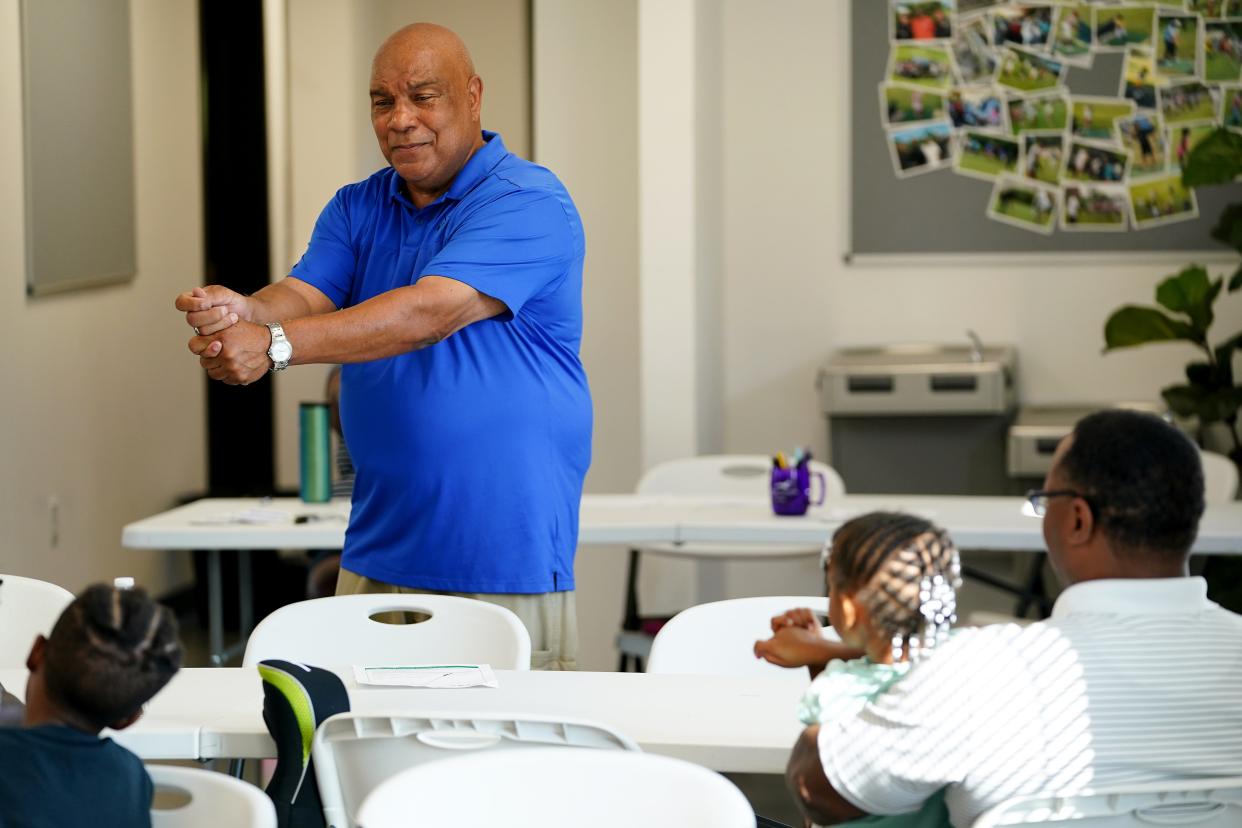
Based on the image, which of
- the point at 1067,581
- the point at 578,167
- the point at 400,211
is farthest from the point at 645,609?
the point at 1067,581

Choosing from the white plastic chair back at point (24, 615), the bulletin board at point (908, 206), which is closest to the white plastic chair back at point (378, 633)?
the white plastic chair back at point (24, 615)

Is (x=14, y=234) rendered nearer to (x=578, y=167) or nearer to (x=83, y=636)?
(x=578, y=167)

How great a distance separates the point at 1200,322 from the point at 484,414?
10.5 ft

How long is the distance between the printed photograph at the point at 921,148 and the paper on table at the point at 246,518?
2.75m

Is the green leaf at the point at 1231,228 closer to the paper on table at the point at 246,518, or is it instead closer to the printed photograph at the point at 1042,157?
the printed photograph at the point at 1042,157

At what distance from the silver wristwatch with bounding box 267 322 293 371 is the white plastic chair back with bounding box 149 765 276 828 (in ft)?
2.65

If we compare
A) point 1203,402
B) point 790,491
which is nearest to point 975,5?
point 1203,402

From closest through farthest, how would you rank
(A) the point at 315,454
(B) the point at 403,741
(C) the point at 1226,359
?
1. (B) the point at 403,741
2. (A) the point at 315,454
3. (C) the point at 1226,359

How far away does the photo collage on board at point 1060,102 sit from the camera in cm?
586

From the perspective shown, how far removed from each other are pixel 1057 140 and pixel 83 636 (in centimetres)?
477

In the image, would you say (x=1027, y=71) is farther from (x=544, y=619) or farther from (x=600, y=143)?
(x=544, y=619)

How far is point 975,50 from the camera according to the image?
19.5 ft

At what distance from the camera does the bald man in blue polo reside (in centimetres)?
280

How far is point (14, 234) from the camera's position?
5.24 metres
